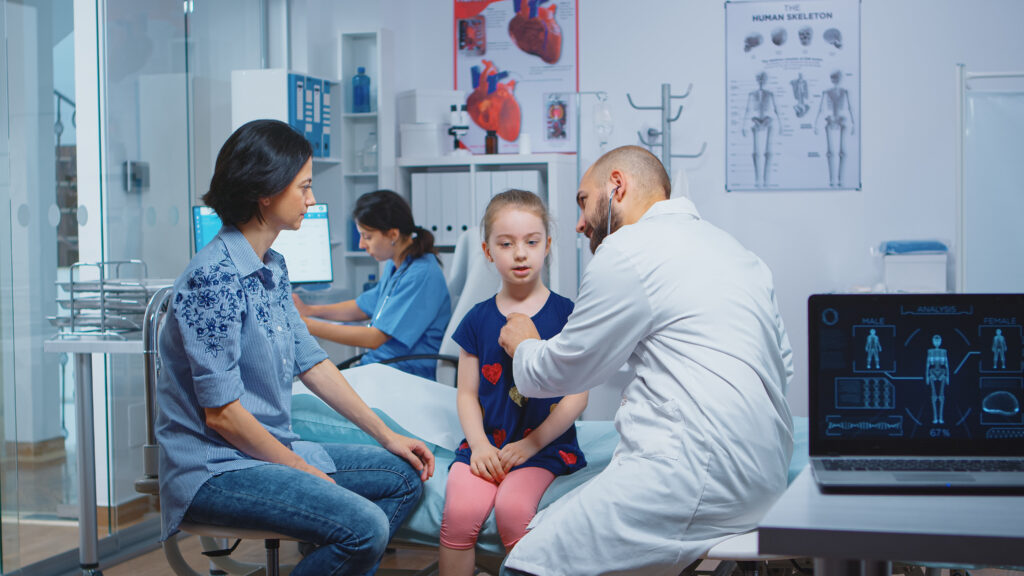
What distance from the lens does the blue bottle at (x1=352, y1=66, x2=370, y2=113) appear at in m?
4.68

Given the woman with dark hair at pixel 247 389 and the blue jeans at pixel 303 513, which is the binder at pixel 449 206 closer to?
the woman with dark hair at pixel 247 389

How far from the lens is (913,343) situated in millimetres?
1250

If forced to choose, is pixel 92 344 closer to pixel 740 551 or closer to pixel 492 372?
pixel 492 372

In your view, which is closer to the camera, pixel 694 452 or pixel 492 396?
pixel 694 452

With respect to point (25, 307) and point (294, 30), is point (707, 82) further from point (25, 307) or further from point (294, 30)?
point (25, 307)

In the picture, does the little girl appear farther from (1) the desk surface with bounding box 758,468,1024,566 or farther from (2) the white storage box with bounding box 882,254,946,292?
(2) the white storage box with bounding box 882,254,946,292

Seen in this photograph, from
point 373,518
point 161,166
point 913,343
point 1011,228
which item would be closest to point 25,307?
point 161,166

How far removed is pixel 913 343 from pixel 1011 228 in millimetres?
2855

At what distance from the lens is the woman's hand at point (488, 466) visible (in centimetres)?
198

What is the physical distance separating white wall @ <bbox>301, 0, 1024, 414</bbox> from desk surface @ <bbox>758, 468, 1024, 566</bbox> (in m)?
3.48

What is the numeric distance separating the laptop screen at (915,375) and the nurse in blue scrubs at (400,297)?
1.80m

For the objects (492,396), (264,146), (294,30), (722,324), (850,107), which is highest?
(294,30)

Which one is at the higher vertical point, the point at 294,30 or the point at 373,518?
the point at 294,30

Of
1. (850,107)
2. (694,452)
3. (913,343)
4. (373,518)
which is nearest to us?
(913,343)
